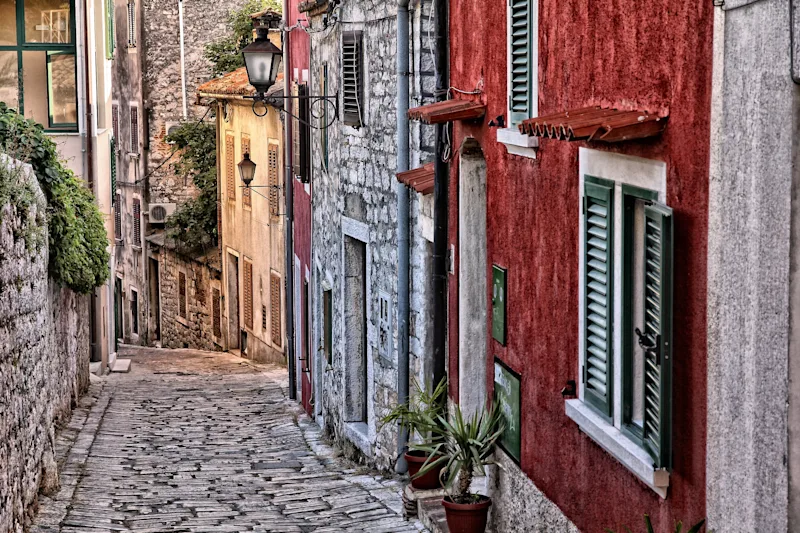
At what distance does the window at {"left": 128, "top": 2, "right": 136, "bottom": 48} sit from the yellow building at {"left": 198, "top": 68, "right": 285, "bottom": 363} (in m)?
6.60

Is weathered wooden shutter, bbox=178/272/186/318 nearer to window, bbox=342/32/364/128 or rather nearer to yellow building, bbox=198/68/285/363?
yellow building, bbox=198/68/285/363

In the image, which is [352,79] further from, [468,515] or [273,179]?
[273,179]

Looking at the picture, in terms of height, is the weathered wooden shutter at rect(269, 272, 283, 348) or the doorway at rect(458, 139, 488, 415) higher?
the doorway at rect(458, 139, 488, 415)

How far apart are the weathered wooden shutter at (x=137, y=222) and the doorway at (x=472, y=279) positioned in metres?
25.9

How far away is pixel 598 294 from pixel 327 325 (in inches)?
371

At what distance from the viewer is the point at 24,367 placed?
10.0 m

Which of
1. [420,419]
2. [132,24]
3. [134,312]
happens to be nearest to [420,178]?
[420,419]

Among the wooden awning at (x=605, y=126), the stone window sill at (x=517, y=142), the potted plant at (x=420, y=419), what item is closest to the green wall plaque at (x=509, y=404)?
the potted plant at (x=420, y=419)

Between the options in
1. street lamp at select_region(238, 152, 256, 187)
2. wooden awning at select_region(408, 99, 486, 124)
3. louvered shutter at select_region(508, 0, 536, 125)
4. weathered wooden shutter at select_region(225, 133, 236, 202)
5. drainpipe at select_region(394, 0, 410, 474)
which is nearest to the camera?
louvered shutter at select_region(508, 0, 536, 125)

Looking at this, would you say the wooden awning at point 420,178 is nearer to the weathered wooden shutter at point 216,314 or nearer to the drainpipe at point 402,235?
the drainpipe at point 402,235

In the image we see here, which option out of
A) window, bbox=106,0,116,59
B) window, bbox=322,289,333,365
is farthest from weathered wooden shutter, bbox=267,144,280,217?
window, bbox=322,289,333,365

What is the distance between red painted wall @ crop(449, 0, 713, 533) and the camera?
4.89 m

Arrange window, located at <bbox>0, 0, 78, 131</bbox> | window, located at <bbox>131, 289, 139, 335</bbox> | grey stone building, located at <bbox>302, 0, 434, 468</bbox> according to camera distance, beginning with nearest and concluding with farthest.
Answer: grey stone building, located at <bbox>302, 0, 434, 468</bbox>, window, located at <bbox>0, 0, 78, 131</bbox>, window, located at <bbox>131, 289, 139, 335</bbox>

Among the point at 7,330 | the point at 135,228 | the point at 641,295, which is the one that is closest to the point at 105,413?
the point at 7,330
